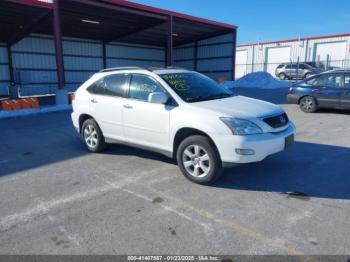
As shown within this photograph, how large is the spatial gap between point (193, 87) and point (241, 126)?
1.42 metres

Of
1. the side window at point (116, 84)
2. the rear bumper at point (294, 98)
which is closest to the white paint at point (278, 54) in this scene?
the rear bumper at point (294, 98)

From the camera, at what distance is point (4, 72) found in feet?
62.4

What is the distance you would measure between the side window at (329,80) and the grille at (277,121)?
676 cm

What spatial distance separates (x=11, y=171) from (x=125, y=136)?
2129 mm

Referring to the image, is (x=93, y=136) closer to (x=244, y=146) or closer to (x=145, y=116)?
(x=145, y=116)

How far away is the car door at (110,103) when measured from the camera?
17.7ft

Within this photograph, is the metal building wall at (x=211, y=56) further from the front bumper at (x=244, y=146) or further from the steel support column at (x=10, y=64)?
the front bumper at (x=244, y=146)

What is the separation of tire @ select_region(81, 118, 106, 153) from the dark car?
26.7 ft

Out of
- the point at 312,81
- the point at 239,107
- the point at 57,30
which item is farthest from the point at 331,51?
the point at 239,107

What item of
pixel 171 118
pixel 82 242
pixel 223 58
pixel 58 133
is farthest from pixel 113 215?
pixel 223 58

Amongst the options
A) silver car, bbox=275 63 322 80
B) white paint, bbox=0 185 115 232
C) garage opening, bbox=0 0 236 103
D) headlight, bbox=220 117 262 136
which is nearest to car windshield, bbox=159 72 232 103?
headlight, bbox=220 117 262 136

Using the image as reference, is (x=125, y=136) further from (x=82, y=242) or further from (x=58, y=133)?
(x=58, y=133)

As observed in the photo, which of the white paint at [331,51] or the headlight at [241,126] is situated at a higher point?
A: the white paint at [331,51]

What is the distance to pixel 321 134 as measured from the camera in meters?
7.39
